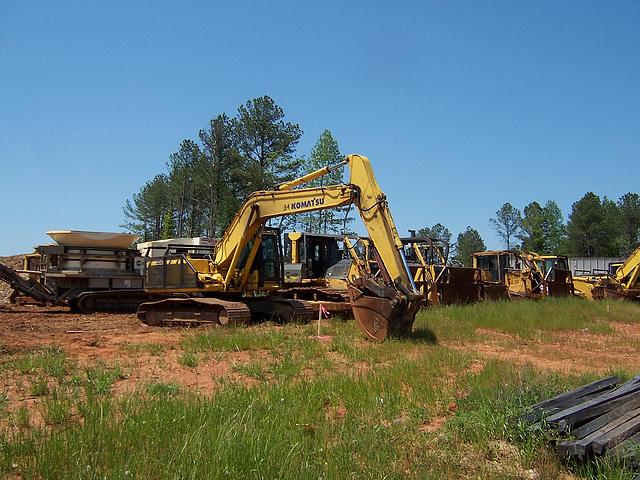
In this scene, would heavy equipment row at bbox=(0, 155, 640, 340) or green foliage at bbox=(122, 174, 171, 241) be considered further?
green foliage at bbox=(122, 174, 171, 241)

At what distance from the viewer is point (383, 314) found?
10.0m

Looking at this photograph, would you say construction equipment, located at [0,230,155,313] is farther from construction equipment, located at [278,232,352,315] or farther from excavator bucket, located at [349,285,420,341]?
excavator bucket, located at [349,285,420,341]

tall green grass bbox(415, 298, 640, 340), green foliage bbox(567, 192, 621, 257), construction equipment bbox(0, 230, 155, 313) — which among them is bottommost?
tall green grass bbox(415, 298, 640, 340)

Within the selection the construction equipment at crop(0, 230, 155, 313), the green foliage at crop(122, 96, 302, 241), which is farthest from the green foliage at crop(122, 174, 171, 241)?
the construction equipment at crop(0, 230, 155, 313)

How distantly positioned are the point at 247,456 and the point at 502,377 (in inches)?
158

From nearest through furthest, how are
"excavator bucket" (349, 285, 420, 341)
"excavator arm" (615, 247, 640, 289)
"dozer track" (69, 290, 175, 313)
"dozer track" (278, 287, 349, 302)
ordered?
"excavator bucket" (349, 285, 420, 341) → "dozer track" (278, 287, 349, 302) → "dozer track" (69, 290, 175, 313) → "excavator arm" (615, 247, 640, 289)

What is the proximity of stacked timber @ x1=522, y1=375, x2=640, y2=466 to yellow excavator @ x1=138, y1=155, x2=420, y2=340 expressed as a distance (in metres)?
4.89

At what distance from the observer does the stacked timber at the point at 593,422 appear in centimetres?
404

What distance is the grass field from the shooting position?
3736mm

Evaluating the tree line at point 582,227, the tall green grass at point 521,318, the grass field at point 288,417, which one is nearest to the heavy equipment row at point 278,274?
the tall green grass at point 521,318

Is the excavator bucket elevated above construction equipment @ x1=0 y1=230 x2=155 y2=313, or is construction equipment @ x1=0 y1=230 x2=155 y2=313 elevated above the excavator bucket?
construction equipment @ x1=0 y1=230 x2=155 y2=313

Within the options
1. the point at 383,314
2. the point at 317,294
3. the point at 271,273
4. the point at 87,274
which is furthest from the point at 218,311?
the point at 87,274

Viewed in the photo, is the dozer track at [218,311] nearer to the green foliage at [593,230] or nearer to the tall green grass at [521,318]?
the tall green grass at [521,318]

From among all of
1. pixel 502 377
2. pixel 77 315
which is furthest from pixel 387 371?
pixel 77 315
